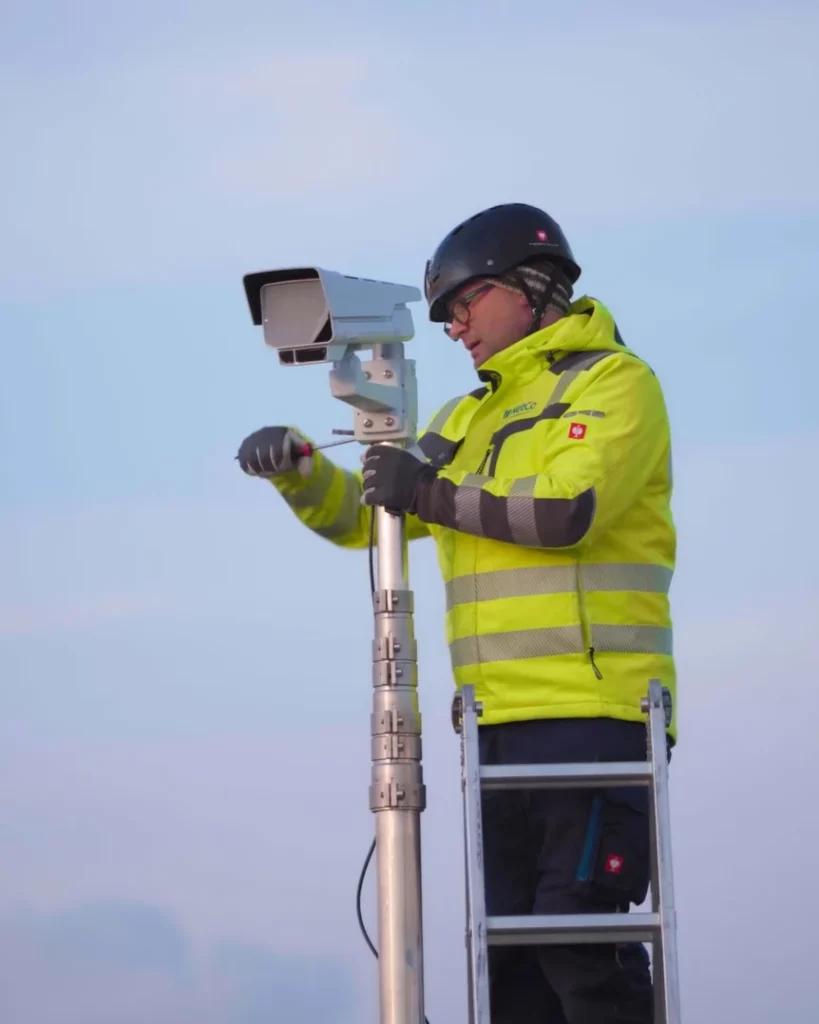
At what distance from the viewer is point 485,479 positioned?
16.7 feet

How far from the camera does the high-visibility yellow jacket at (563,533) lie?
502cm

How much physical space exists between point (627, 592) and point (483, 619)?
411 mm

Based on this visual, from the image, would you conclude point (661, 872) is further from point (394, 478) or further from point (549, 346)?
point (549, 346)

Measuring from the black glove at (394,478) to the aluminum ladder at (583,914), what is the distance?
617 millimetres

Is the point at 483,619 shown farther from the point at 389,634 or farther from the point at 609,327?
the point at 609,327

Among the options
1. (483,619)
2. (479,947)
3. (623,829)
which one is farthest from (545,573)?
(479,947)

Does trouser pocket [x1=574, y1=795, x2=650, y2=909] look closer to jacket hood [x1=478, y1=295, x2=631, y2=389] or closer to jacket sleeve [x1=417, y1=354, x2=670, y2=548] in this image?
jacket sleeve [x1=417, y1=354, x2=670, y2=548]

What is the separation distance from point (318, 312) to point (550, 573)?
97cm

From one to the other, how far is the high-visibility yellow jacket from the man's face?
12 centimetres

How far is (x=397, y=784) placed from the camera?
4.96 metres

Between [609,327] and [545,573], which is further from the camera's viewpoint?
[609,327]

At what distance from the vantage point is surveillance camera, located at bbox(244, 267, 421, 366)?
5113 millimetres

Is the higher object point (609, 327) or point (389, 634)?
point (609, 327)

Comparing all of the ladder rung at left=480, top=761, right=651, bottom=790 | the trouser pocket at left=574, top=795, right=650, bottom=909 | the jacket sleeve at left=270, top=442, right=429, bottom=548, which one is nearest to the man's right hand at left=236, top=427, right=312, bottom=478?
the jacket sleeve at left=270, top=442, right=429, bottom=548
